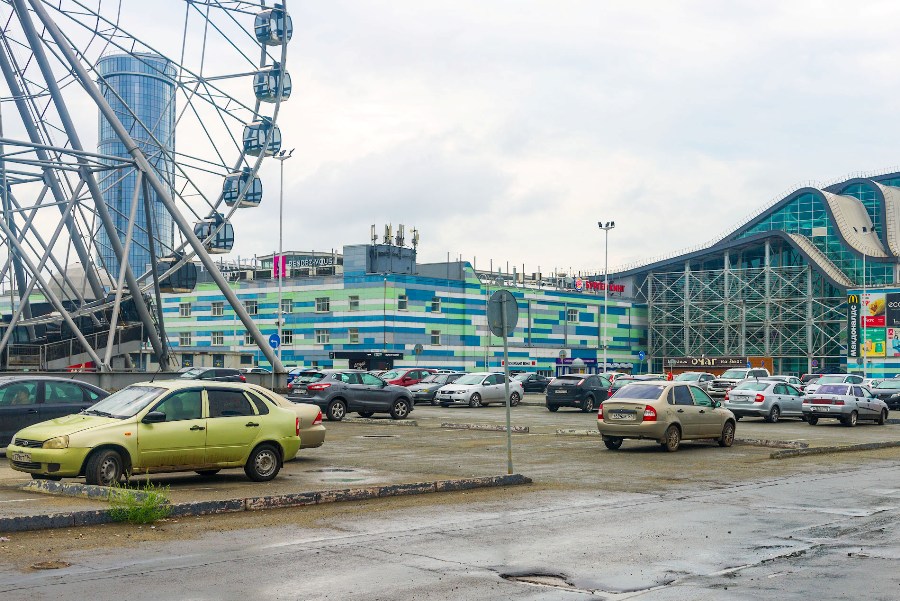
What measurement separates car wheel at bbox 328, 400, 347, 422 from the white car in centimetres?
1333

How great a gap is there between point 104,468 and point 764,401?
2667cm

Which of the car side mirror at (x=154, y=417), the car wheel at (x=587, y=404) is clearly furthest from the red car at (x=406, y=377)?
the car side mirror at (x=154, y=417)

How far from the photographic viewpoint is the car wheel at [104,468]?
13.8m

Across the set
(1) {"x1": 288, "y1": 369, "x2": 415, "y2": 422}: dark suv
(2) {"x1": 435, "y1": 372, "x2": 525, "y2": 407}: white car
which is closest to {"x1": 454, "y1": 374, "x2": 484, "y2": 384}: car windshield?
(2) {"x1": 435, "y1": 372, "x2": 525, "y2": 407}: white car

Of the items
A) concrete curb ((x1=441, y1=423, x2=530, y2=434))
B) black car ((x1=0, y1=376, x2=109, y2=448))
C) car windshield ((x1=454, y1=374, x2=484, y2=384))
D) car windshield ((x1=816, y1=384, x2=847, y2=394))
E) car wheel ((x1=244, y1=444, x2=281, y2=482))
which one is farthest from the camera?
car windshield ((x1=454, y1=374, x2=484, y2=384))

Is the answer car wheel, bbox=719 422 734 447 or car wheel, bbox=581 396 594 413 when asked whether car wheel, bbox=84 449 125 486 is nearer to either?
car wheel, bbox=719 422 734 447

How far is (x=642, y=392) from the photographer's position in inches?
890

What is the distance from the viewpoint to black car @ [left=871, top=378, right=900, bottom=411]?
50.2m

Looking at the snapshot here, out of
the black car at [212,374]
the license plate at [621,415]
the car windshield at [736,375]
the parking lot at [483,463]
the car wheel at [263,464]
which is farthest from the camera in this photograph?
the car windshield at [736,375]

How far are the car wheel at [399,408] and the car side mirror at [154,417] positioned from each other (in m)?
19.6

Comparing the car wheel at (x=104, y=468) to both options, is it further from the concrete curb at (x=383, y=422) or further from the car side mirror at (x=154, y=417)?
the concrete curb at (x=383, y=422)

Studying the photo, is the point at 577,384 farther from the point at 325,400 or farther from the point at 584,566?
the point at 584,566

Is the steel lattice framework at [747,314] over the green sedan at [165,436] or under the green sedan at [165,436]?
over

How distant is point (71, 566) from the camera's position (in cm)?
906
